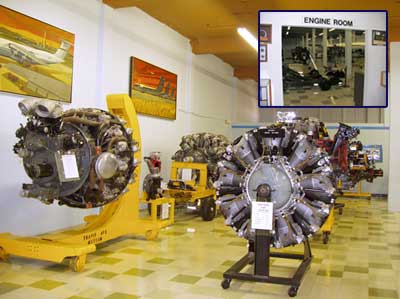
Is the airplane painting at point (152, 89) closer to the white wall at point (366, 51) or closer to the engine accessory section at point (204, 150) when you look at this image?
the engine accessory section at point (204, 150)

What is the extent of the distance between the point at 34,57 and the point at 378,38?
458 cm

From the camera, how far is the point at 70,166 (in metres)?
4.40

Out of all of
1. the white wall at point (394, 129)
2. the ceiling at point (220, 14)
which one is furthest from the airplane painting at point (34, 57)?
the white wall at point (394, 129)

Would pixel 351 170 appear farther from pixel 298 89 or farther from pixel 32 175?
pixel 32 175

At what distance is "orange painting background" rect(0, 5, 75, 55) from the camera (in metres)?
5.73

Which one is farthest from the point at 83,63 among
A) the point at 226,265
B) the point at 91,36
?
the point at 226,265

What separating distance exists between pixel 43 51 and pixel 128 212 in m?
2.71

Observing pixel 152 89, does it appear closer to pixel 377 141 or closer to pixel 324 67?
pixel 324 67

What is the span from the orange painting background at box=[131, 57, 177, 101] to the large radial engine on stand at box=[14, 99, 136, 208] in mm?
4258

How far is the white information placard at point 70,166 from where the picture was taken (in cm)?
436

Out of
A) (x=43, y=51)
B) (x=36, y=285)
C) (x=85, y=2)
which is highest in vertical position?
(x=85, y=2)

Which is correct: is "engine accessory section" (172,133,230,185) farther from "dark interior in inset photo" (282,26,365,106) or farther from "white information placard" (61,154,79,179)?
"dark interior in inset photo" (282,26,365,106)

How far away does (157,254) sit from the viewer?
17.1 feet

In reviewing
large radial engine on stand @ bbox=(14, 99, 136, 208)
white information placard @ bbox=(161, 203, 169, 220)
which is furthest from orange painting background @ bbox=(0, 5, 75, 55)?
white information placard @ bbox=(161, 203, 169, 220)
